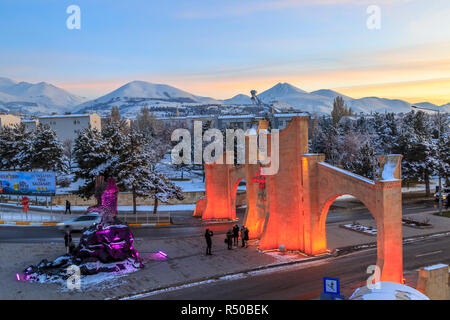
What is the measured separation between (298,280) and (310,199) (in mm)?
4692

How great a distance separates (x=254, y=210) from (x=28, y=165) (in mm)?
31797

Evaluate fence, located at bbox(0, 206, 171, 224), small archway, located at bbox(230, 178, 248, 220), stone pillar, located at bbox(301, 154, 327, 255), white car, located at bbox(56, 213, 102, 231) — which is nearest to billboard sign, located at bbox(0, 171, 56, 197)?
fence, located at bbox(0, 206, 171, 224)

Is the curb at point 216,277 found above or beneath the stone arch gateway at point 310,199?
beneath

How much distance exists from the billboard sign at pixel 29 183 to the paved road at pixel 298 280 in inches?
832

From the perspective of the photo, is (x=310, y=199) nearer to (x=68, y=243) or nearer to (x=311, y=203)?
(x=311, y=203)

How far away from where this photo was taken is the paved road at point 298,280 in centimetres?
1380

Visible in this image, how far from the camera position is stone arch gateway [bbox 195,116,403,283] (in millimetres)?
14664

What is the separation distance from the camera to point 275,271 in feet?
54.8

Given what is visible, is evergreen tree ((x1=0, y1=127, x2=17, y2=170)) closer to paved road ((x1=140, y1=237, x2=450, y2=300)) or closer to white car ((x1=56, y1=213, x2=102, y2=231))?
white car ((x1=56, y1=213, x2=102, y2=231))

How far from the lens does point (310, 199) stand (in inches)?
734

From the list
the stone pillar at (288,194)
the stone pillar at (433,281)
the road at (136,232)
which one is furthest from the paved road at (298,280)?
the road at (136,232)

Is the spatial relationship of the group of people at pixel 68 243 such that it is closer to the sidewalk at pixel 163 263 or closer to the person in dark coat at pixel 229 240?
the sidewalk at pixel 163 263

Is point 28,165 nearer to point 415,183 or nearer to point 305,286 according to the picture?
point 305,286
